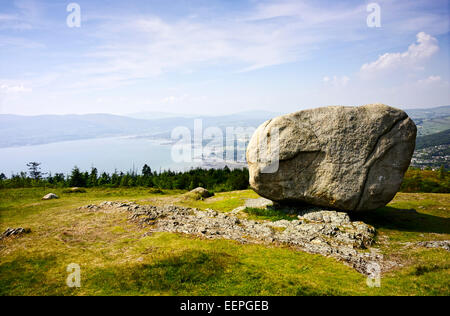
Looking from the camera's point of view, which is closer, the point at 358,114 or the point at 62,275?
the point at 62,275

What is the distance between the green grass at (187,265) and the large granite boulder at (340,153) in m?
3.42

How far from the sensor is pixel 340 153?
59.8 feet

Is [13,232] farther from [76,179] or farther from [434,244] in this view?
[76,179]

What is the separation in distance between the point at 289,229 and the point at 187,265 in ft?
28.0

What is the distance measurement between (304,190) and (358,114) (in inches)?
277

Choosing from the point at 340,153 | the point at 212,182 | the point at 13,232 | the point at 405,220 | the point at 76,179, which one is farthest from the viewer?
the point at 212,182

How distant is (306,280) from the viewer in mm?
9844

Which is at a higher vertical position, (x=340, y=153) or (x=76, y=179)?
(x=340, y=153)

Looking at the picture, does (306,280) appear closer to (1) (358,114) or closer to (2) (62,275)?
(2) (62,275)

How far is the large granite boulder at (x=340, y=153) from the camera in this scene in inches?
703

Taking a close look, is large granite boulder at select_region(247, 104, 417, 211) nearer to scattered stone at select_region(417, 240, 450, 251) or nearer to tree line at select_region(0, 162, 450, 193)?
scattered stone at select_region(417, 240, 450, 251)

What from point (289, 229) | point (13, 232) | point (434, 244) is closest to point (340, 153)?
point (289, 229)

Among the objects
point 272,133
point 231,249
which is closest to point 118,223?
point 231,249
